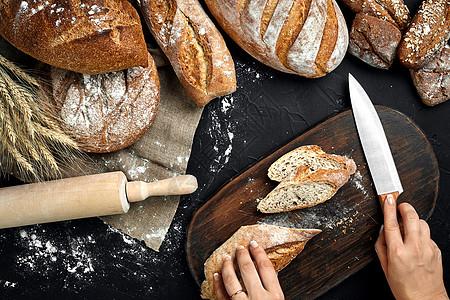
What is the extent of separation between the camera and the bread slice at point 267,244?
1900mm

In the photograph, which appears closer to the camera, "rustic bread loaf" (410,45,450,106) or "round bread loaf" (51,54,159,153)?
"round bread loaf" (51,54,159,153)

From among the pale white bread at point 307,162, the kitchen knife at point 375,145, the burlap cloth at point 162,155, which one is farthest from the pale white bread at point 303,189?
the burlap cloth at point 162,155

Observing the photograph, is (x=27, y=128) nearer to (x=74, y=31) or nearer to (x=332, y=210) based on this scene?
(x=74, y=31)

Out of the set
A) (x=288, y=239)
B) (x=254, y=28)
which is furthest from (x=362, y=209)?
(x=254, y=28)

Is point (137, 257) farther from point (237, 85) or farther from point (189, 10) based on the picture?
point (189, 10)

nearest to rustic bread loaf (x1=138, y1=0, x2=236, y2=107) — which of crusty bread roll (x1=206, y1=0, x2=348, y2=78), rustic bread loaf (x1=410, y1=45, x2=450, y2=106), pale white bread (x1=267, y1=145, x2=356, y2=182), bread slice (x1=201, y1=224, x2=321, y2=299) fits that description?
crusty bread roll (x1=206, y1=0, x2=348, y2=78)

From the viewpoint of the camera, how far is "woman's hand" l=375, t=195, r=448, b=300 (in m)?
1.93

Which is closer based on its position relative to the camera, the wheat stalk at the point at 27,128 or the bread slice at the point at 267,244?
the wheat stalk at the point at 27,128

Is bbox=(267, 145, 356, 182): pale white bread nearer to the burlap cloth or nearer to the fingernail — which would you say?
the fingernail

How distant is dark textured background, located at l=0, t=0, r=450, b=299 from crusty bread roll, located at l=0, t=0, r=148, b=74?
62 centimetres

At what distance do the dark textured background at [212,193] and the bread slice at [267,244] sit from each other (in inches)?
7.5

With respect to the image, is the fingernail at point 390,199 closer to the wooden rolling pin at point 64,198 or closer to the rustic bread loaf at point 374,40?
the rustic bread loaf at point 374,40

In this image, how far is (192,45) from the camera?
1.87m

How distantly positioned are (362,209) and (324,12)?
1.07m
